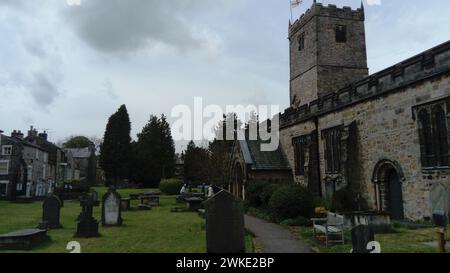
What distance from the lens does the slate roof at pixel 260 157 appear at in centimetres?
2706

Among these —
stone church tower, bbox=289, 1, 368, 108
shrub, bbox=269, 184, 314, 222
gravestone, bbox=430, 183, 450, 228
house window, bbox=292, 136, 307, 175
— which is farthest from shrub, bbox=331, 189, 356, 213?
stone church tower, bbox=289, 1, 368, 108

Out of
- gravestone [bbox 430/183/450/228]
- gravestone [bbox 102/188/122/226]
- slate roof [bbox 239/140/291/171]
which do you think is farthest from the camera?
slate roof [bbox 239/140/291/171]

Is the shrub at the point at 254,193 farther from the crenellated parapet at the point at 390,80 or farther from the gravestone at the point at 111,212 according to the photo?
the gravestone at the point at 111,212

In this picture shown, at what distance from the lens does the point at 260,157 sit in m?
28.1

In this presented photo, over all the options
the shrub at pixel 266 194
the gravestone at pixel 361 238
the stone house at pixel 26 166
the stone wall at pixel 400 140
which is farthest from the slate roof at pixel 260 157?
the stone house at pixel 26 166

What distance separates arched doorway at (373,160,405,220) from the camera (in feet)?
55.9

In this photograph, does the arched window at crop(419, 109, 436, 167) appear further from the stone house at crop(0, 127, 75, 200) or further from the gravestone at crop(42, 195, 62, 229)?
the stone house at crop(0, 127, 75, 200)

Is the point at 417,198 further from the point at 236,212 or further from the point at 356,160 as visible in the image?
the point at 236,212

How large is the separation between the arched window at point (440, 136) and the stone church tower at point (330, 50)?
17156mm

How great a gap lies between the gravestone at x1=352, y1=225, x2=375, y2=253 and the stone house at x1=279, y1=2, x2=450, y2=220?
26.7 ft

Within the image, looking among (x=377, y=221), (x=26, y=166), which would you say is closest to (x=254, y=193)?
(x=377, y=221)

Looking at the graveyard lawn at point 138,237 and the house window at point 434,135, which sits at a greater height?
the house window at point 434,135

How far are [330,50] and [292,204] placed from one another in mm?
19797
